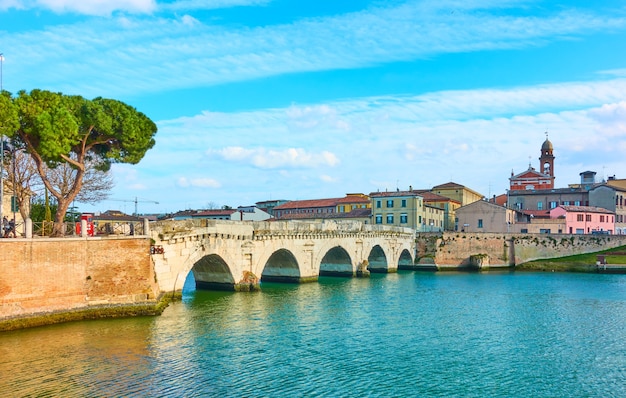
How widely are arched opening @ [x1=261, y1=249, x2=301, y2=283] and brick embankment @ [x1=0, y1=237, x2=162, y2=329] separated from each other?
19.3m

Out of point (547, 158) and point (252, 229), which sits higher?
point (547, 158)

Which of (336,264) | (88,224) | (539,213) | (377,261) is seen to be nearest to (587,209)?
(539,213)

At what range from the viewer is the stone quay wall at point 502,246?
7506 centimetres

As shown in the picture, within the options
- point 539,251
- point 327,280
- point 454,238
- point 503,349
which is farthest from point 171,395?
point 539,251

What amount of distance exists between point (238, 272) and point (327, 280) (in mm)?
15748

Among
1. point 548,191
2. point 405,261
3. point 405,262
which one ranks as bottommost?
point 405,262

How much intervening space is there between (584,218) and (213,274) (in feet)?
211

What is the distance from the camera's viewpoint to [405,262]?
247 ft

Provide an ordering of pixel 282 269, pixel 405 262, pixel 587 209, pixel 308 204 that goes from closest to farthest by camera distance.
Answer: pixel 282 269 < pixel 405 262 < pixel 587 209 < pixel 308 204

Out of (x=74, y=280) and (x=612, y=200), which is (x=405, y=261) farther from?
(x=74, y=280)

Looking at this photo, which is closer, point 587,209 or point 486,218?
point 486,218

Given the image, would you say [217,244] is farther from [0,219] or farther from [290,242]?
[0,219]

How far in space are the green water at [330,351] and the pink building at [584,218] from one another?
45.5 metres

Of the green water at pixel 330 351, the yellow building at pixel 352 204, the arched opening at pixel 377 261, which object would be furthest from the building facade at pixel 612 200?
the green water at pixel 330 351
